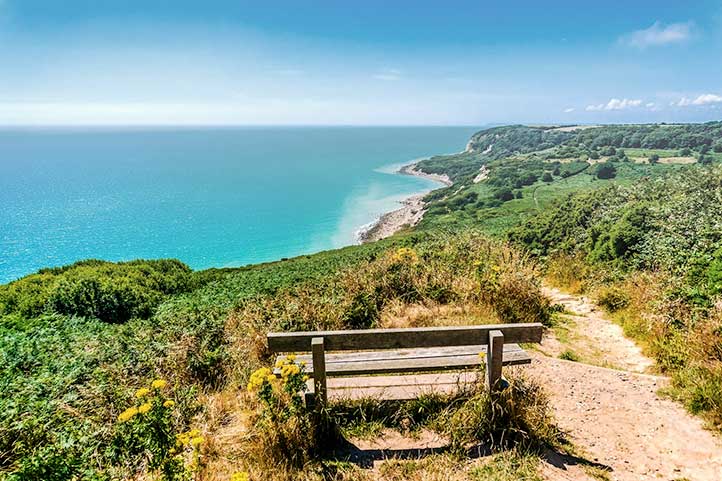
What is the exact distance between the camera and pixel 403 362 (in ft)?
13.7

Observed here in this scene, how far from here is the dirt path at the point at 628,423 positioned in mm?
3627

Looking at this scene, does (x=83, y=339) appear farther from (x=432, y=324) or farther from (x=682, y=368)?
(x=682, y=368)

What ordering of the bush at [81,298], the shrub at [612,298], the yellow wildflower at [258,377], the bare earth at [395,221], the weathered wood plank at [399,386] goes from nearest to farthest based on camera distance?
the yellow wildflower at [258,377], the weathered wood plank at [399,386], the shrub at [612,298], the bush at [81,298], the bare earth at [395,221]

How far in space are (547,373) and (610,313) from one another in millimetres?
4302

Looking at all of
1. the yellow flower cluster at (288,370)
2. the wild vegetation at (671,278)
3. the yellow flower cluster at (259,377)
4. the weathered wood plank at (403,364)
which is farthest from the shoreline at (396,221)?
the yellow flower cluster at (259,377)

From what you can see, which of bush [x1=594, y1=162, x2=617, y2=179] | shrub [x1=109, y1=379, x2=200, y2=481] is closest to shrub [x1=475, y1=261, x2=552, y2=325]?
shrub [x1=109, y1=379, x2=200, y2=481]

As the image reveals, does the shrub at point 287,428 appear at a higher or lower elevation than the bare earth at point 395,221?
higher

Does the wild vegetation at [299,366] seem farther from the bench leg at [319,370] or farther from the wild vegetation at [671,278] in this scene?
the bench leg at [319,370]

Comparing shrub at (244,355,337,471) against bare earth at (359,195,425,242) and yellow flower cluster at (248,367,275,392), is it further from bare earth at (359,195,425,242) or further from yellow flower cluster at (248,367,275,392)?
bare earth at (359,195,425,242)

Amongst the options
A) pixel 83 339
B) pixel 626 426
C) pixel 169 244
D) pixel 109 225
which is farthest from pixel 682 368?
pixel 109 225

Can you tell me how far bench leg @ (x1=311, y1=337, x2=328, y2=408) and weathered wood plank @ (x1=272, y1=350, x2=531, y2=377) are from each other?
10.2 inches

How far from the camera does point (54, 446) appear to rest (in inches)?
138

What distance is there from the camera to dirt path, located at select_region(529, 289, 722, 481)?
3627 millimetres

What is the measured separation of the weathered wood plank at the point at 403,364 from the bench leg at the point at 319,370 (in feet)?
0.85
